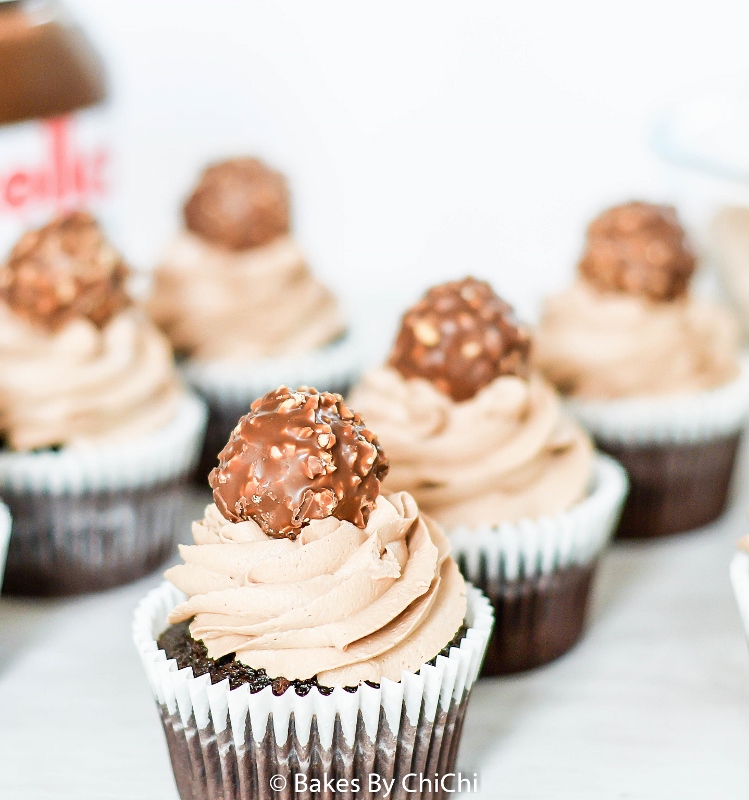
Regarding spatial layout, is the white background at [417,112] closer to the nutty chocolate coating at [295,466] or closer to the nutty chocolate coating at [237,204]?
the nutty chocolate coating at [237,204]

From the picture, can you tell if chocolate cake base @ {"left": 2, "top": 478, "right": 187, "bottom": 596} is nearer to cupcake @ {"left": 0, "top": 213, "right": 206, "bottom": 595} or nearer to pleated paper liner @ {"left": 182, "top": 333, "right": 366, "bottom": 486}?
cupcake @ {"left": 0, "top": 213, "right": 206, "bottom": 595}

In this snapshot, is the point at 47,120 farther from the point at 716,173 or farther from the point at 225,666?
the point at 225,666

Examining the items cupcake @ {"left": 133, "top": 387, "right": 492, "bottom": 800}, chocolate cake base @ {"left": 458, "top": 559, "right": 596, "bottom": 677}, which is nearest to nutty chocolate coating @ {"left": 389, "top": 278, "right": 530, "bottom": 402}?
chocolate cake base @ {"left": 458, "top": 559, "right": 596, "bottom": 677}

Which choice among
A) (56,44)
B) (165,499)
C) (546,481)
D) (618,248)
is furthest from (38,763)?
(56,44)

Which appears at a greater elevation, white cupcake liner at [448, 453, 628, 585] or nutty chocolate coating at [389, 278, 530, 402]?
nutty chocolate coating at [389, 278, 530, 402]

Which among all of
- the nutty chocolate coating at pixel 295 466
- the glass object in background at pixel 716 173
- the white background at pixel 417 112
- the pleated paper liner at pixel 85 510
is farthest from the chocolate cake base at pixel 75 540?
the white background at pixel 417 112

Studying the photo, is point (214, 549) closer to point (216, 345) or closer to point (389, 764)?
point (389, 764)
